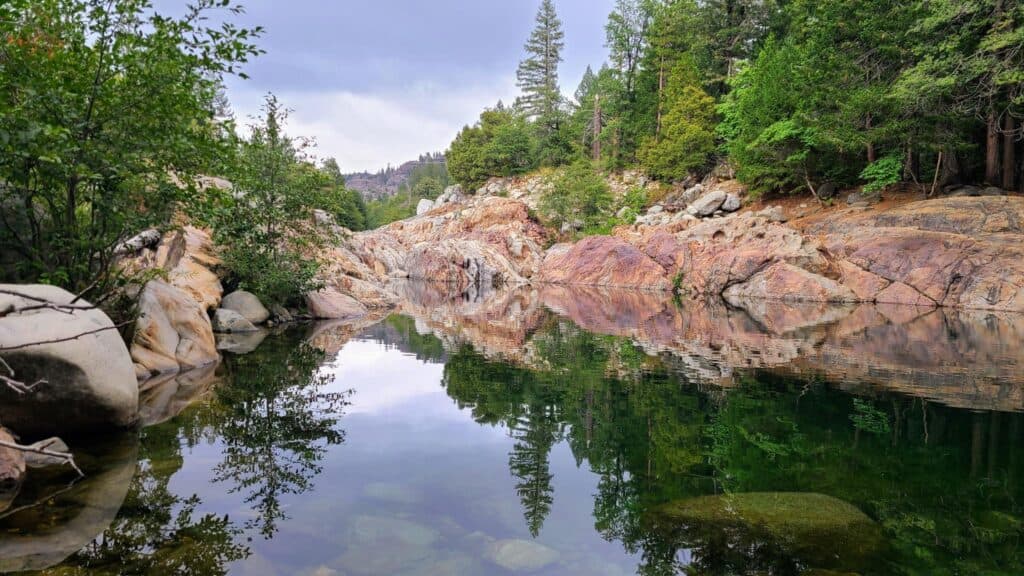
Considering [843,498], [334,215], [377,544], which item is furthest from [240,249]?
[843,498]

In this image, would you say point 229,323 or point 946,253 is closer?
point 229,323

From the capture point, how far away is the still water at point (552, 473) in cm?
417

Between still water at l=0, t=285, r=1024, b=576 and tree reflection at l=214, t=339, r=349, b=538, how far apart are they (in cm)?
4

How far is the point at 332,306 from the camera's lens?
21.7 m

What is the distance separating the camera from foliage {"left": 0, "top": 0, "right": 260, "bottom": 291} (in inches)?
274

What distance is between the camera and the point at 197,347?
36.6 feet

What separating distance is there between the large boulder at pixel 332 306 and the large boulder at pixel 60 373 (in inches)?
547

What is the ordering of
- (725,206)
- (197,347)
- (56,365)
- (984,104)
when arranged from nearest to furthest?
(56,365) < (197,347) < (984,104) < (725,206)

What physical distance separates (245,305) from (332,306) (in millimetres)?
4667

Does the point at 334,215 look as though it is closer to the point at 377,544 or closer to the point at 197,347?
the point at 197,347

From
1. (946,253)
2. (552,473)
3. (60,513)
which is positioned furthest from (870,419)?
(946,253)

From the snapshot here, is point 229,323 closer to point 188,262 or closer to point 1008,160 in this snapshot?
point 188,262

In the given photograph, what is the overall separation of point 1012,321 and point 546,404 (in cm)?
1911

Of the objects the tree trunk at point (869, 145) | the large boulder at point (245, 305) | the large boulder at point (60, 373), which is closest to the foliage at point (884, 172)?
the tree trunk at point (869, 145)
